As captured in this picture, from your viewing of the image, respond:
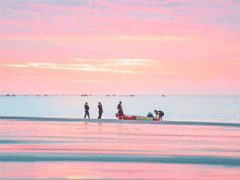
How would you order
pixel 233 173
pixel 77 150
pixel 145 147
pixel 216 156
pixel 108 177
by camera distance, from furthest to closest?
1. pixel 145 147
2. pixel 77 150
3. pixel 216 156
4. pixel 233 173
5. pixel 108 177

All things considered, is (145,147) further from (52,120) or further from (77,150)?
(52,120)

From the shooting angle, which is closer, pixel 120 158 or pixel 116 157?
pixel 120 158

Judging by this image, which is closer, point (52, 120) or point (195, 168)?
point (195, 168)

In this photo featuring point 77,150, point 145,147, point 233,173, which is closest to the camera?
point 233,173

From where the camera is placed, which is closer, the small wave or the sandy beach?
the sandy beach

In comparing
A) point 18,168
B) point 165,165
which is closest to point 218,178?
point 165,165

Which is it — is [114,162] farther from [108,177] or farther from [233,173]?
[233,173]

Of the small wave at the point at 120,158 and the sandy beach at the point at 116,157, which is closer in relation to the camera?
the sandy beach at the point at 116,157

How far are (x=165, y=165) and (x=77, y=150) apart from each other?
546cm

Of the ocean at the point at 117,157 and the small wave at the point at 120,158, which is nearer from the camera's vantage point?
the ocean at the point at 117,157

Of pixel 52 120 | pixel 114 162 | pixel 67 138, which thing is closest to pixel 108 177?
pixel 114 162

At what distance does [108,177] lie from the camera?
15.2 metres

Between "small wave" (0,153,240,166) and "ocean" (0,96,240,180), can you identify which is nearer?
"ocean" (0,96,240,180)

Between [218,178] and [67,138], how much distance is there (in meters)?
14.0
